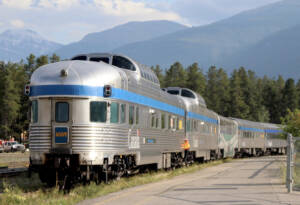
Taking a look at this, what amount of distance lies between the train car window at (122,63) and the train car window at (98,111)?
3392 mm

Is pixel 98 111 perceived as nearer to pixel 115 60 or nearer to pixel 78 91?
pixel 78 91

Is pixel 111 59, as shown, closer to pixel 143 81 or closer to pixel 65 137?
pixel 143 81

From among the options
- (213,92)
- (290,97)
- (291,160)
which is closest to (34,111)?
(291,160)

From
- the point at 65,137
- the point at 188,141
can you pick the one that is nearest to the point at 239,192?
the point at 65,137

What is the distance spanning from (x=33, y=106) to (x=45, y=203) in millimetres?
4136

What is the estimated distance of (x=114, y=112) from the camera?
52.1ft

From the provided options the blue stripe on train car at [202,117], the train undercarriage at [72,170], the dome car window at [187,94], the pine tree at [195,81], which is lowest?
the train undercarriage at [72,170]

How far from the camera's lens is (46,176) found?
15.6 meters

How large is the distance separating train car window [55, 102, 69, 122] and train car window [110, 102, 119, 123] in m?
1.39

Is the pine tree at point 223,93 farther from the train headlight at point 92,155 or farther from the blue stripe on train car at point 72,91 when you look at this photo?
the train headlight at point 92,155

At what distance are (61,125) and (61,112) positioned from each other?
1.21ft

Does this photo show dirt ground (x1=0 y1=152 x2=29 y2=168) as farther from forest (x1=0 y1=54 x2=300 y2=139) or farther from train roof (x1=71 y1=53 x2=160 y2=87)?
forest (x1=0 y1=54 x2=300 y2=139)

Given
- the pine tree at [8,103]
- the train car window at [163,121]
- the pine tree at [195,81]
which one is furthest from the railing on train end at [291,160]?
the pine tree at [195,81]

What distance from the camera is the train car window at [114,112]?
15.7 metres
